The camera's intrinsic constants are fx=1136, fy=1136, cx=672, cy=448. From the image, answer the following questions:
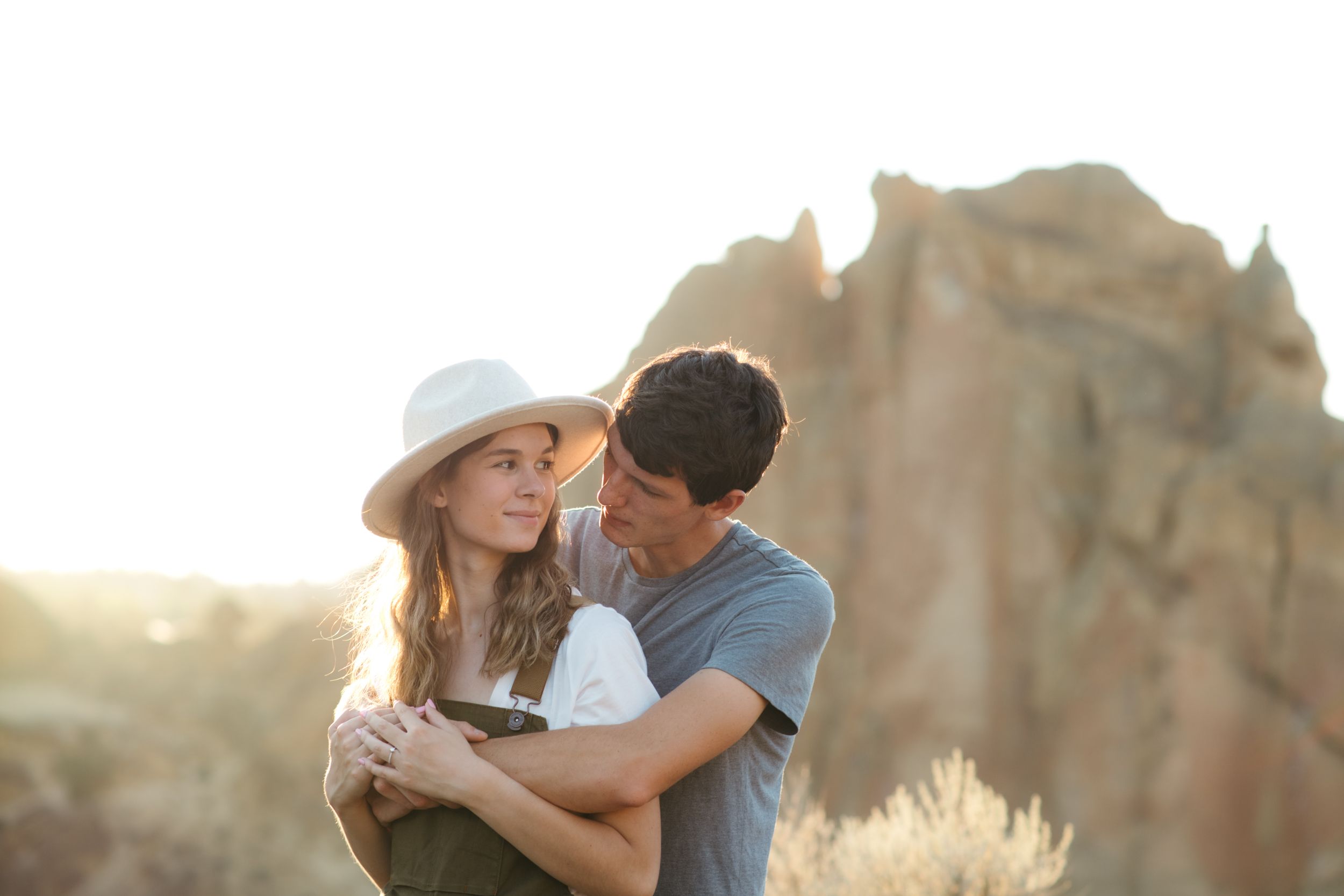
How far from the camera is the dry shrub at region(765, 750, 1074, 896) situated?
248 inches

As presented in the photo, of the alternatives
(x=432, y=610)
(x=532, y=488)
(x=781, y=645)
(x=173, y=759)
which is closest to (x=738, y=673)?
(x=781, y=645)

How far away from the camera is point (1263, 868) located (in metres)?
12.9

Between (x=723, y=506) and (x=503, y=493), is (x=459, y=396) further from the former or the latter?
(x=723, y=506)

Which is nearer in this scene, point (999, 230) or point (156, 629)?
point (999, 230)

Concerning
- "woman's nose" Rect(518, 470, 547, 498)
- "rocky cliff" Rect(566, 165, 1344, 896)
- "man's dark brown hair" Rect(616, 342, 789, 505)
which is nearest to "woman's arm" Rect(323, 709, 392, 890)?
"woman's nose" Rect(518, 470, 547, 498)

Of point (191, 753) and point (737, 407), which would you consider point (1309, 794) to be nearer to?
point (737, 407)

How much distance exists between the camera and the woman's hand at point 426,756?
2.40 metres

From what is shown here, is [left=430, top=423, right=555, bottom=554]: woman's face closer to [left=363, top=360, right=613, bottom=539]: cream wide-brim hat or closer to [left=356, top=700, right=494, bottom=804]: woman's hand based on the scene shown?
[left=363, top=360, right=613, bottom=539]: cream wide-brim hat

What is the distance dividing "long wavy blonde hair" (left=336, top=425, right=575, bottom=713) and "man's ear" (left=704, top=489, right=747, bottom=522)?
1.47ft

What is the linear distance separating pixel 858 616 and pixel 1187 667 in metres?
4.45

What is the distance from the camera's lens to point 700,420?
3.09 meters

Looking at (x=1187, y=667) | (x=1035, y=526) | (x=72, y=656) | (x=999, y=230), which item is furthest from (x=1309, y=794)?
(x=72, y=656)

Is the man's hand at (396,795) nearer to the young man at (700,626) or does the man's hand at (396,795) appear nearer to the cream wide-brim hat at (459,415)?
the young man at (700,626)

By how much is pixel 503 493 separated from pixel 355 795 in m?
0.77
